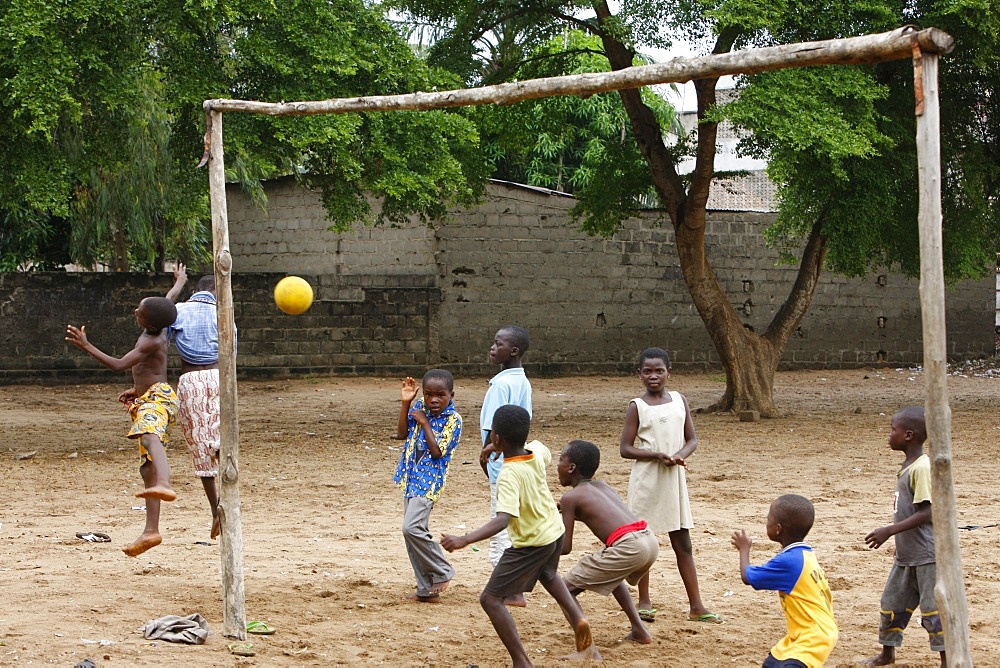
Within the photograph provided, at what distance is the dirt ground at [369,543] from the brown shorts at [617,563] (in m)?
0.36

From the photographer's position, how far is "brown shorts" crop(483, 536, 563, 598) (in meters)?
4.51

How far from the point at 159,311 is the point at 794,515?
148 inches

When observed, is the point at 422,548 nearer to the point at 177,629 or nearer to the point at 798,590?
the point at 177,629

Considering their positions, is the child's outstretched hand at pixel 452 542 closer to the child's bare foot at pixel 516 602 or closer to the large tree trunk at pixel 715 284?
the child's bare foot at pixel 516 602

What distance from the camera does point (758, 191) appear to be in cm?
3269

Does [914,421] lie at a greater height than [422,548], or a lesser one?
greater

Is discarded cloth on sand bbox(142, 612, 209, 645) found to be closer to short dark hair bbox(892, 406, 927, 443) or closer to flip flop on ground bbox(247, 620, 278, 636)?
flip flop on ground bbox(247, 620, 278, 636)

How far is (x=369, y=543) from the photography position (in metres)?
7.09

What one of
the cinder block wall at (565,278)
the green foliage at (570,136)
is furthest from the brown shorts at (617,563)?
the cinder block wall at (565,278)

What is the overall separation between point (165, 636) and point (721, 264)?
54.3ft

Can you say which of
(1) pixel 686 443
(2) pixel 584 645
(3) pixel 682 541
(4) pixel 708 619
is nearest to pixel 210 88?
(1) pixel 686 443

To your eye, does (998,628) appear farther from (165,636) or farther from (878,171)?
(878,171)

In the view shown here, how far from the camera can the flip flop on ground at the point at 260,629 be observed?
496 cm

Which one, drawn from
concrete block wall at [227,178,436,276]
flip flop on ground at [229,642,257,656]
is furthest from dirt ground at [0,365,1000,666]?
concrete block wall at [227,178,436,276]
